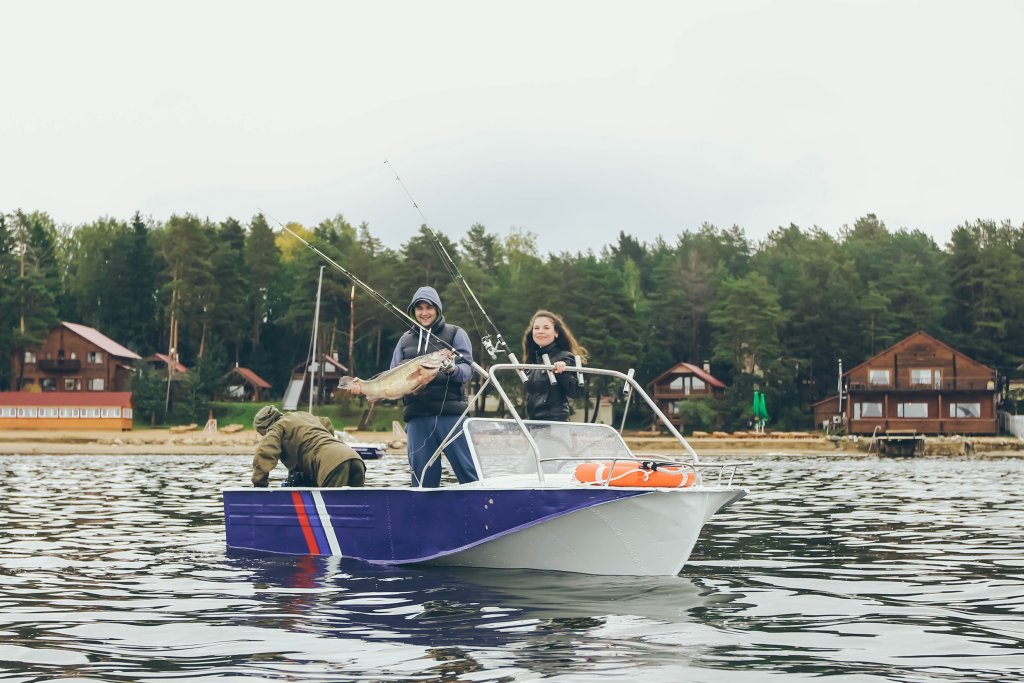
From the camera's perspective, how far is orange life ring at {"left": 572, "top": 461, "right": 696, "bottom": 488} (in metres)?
9.49

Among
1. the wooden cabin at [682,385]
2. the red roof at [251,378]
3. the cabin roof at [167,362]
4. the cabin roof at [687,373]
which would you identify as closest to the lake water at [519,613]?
the wooden cabin at [682,385]

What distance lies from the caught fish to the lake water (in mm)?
1620

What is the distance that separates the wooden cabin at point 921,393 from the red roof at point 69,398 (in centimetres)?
4940

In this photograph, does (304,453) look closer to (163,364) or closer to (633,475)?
(633,475)

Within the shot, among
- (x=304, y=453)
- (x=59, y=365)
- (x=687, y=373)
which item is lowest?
(x=304, y=453)

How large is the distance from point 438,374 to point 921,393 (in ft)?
230

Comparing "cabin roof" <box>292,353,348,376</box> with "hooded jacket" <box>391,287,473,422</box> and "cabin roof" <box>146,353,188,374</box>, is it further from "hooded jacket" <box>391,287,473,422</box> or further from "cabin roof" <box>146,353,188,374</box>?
"hooded jacket" <box>391,287,473,422</box>

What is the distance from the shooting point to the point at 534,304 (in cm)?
8612

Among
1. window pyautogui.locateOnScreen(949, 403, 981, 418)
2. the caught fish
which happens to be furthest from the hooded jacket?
window pyautogui.locateOnScreen(949, 403, 981, 418)

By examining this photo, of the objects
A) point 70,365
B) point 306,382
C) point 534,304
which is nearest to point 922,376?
point 534,304

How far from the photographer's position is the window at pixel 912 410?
75625 mm

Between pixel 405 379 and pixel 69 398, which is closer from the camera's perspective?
pixel 405 379

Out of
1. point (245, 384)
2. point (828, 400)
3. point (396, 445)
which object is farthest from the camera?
point (245, 384)

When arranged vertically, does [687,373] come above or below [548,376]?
above
